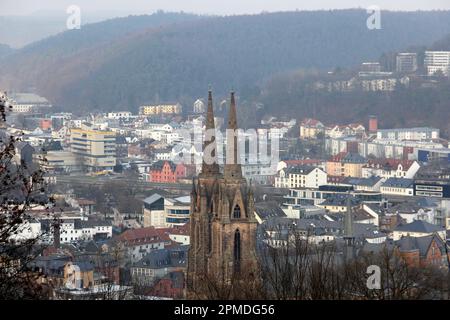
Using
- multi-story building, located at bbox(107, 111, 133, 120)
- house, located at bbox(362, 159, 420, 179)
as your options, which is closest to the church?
house, located at bbox(362, 159, 420, 179)

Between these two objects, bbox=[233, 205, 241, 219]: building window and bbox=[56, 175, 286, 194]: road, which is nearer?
bbox=[233, 205, 241, 219]: building window

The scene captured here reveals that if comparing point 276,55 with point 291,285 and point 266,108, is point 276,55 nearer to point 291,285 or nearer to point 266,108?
point 266,108

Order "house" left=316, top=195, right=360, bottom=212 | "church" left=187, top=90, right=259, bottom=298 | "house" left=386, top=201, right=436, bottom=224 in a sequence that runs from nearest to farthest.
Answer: "church" left=187, top=90, right=259, bottom=298 < "house" left=386, top=201, right=436, bottom=224 < "house" left=316, top=195, right=360, bottom=212

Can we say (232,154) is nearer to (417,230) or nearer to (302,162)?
(417,230)

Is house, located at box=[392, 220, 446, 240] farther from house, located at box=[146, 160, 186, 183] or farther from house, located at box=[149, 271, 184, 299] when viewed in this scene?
house, located at box=[146, 160, 186, 183]

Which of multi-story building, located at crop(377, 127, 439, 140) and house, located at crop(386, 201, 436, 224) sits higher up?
multi-story building, located at crop(377, 127, 439, 140)

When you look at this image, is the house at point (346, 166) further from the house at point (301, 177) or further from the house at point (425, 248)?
the house at point (425, 248)
